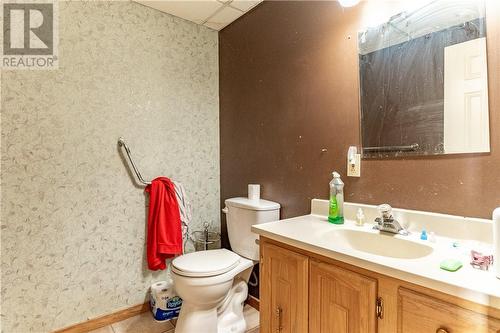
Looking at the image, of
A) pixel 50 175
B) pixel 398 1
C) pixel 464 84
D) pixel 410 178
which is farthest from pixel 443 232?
pixel 50 175

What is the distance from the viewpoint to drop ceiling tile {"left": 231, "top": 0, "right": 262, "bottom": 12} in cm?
183

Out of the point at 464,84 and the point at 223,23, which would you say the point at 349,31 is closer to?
the point at 464,84

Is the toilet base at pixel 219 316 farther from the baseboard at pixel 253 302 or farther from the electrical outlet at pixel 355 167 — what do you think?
the electrical outlet at pixel 355 167

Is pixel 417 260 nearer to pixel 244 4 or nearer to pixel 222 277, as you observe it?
pixel 222 277

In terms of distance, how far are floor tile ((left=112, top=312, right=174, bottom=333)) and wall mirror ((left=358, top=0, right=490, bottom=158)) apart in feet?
5.36

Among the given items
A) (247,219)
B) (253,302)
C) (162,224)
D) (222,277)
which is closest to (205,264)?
(222,277)

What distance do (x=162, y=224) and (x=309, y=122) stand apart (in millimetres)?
1174

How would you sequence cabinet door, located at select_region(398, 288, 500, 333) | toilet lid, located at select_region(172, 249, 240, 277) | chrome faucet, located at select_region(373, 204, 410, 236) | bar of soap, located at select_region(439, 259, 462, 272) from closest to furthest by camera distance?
cabinet door, located at select_region(398, 288, 500, 333) < bar of soap, located at select_region(439, 259, 462, 272) < chrome faucet, located at select_region(373, 204, 410, 236) < toilet lid, located at select_region(172, 249, 240, 277)

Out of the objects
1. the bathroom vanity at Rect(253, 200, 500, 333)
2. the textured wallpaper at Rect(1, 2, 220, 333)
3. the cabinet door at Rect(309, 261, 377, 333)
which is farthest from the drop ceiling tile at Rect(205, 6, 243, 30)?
the cabinet door at Rect(309, 261, 377, 333)

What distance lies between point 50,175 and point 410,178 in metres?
1.90

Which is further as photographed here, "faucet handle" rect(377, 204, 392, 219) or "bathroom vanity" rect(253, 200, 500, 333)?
"faucet handle" rect(377, 204, 392, 219)

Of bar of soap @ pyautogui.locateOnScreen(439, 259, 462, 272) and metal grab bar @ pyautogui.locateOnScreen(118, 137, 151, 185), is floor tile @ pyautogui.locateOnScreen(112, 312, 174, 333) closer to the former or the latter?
metal grab bar @ pyautogui.locateOnScreen(118, 137, 151, 185)

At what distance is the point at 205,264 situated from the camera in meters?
1.50

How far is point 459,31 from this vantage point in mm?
994
